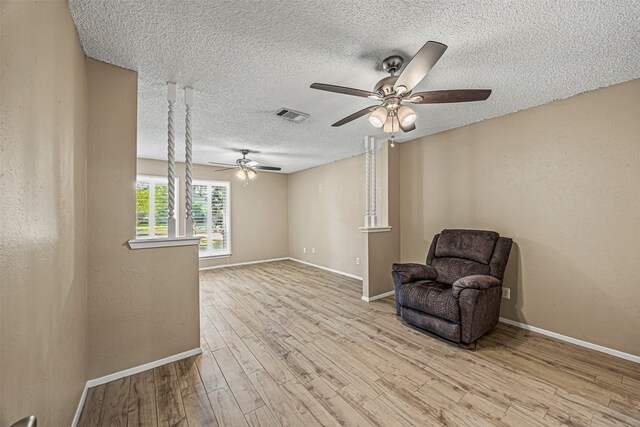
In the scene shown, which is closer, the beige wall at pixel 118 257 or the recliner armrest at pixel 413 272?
the beige wall at pixel 118 257

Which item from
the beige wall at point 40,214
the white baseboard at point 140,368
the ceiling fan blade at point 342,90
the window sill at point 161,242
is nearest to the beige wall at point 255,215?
the window sill at point 161,242

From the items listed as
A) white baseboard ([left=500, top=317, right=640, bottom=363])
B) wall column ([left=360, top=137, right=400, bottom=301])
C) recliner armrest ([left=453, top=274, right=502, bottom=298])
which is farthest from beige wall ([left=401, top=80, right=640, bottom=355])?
wall column ([left=360, top=137, right=400, bottom=301])

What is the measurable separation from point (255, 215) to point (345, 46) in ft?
17.3

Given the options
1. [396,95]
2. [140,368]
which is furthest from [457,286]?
[140,368]

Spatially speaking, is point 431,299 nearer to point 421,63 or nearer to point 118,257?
point 421,63

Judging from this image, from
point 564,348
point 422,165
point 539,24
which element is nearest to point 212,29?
point 539,24

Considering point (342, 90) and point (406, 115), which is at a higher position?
point (342, 90)

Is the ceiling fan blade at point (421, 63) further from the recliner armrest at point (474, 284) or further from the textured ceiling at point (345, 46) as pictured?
the recliner armrest at point (474, 284)

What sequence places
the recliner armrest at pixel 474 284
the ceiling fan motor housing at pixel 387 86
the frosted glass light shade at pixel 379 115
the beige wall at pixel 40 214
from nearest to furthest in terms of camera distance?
the beige wall at pixel 40 214
the ceiling fan motor housing at pixel 387 86
the frosted glass light shade at pixel 379 115
the recliner armrest at pixel 474 284

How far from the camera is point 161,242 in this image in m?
2.18

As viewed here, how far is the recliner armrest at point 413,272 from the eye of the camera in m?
2.96

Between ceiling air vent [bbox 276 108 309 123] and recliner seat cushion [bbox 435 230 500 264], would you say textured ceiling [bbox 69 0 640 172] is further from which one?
recliner seat cushion [bbox 435 230 500 264]

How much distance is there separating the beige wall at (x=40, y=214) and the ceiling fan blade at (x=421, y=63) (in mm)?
Answer: 1717

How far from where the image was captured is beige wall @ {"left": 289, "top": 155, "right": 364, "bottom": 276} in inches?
202
